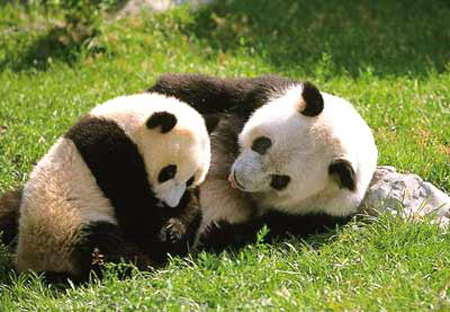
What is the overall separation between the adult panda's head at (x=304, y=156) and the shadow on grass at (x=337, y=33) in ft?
9.95

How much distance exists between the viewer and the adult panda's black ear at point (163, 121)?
496cm

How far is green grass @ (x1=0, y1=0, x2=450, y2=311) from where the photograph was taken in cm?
440

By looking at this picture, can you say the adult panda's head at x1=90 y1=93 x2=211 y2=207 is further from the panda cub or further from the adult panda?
the adult panda

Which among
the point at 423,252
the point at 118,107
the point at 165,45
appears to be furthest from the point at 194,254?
the point at 165,45

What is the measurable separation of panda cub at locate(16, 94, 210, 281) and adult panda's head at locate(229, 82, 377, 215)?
14.2 inches

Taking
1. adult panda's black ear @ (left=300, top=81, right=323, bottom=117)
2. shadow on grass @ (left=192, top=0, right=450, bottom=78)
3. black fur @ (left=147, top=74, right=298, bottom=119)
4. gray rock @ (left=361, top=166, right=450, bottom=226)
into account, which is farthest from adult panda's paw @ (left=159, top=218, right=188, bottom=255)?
shadow on grass @ (left=192, top=0, right=450, bottom=78)

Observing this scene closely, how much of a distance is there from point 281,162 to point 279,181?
0.13 meters

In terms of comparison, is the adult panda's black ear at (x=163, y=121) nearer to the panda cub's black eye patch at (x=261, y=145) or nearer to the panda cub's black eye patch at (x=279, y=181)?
the panda cub's black eye patch at (x=261, y=145)

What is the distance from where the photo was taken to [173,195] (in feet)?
16.5

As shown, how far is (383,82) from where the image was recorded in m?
7.94

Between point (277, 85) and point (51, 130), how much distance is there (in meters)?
2.13

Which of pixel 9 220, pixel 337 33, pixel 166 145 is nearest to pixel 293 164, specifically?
pixel 166 145

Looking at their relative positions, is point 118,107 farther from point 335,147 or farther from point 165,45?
point 165,45

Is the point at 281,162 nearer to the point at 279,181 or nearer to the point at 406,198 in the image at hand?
the point at 279,181
